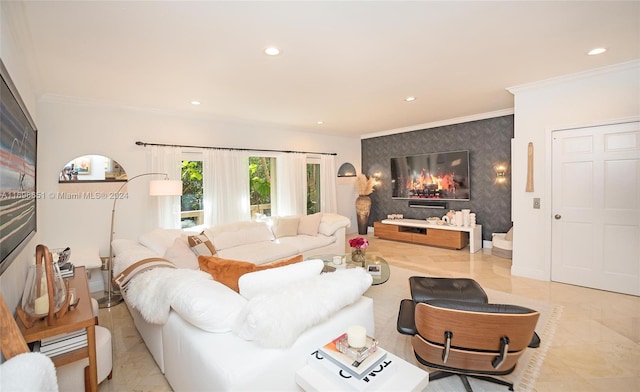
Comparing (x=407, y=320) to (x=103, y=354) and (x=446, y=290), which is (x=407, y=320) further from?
(x=103, y=354)

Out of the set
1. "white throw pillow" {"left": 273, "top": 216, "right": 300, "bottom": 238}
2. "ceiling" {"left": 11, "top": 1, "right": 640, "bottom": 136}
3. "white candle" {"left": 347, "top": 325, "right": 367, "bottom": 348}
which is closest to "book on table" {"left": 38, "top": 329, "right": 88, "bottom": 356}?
"white candle" {"left": 347, "top": 325, "right": 367, "bottom": 348}

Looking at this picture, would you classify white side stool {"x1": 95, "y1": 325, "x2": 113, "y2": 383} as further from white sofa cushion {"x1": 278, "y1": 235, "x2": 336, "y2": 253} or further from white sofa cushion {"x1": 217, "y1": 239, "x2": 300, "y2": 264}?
white sofa cushion {"x1": 278, "y1": 235, "x2": 336, "y2": 253}

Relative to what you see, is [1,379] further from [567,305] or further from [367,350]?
[567,305]

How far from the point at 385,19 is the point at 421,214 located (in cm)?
511

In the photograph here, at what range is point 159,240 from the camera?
358 cm

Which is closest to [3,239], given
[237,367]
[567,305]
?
[237,367]

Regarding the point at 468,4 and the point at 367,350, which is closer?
the point at 367,350

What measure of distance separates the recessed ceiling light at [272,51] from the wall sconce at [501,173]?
4.65 m

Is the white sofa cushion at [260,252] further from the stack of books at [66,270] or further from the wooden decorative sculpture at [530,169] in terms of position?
the wooden decorative sculpture at [530,169]

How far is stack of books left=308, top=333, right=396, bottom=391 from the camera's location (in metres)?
1.29

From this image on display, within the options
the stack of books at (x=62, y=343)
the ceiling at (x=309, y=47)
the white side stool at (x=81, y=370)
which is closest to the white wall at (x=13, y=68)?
the ceiling at (x=309, y=47)

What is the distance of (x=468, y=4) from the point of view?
2.00 m

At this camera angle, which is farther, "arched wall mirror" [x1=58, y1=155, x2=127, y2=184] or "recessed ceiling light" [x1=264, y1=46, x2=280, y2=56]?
"arched wall mirror" [x1=58, y1=155, x2=127, y2=184]

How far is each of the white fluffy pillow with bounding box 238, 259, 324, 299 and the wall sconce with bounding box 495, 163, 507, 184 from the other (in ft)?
16.0
